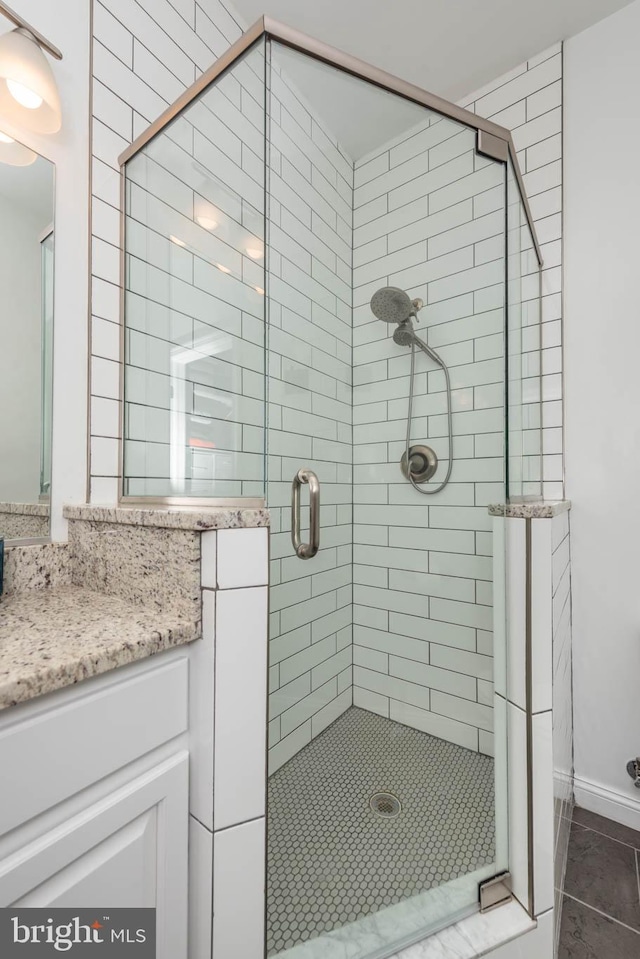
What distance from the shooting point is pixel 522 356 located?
4.43 ft

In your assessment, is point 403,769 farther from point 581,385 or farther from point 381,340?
point 581,385

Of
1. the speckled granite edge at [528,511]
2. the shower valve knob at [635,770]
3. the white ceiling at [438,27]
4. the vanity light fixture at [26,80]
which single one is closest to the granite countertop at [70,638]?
the speckled granite edge at [528,511]

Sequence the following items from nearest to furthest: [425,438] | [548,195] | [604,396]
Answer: [425,438], [604,396], [548,195]

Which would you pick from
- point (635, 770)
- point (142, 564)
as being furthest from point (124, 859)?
point (635, 770)

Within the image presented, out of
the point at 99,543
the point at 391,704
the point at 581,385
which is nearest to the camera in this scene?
the point at 99,543

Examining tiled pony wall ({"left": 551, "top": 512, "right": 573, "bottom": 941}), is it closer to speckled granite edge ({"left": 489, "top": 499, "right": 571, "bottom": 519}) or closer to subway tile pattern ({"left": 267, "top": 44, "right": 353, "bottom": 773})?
speckled granite edge ({"left": 489, "top": 499, "right": 571, "bottom": 519})

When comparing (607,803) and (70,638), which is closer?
(70,638)

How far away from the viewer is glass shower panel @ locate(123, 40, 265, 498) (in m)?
0.87

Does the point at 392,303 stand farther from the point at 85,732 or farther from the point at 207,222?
the point at 85,732

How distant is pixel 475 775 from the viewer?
1.14 metres

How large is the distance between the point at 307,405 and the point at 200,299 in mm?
380

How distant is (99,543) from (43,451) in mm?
269

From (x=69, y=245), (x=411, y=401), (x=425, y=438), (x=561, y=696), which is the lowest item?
(x=561, y=696)

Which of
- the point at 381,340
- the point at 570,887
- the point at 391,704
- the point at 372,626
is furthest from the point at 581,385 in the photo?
the point at 570,887
